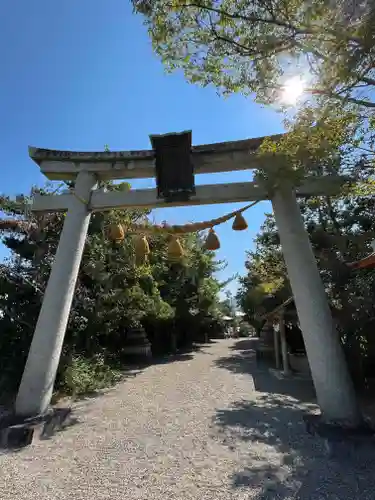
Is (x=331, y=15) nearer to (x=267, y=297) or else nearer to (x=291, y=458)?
(x=291, y=458)

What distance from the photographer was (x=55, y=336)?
4906 mm

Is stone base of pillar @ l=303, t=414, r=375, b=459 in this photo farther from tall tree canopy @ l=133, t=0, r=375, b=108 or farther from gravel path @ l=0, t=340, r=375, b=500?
tall tree canopy @ l=133, t=0, r=375, b=108

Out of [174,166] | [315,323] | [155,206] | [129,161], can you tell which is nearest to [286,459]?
[315,323]

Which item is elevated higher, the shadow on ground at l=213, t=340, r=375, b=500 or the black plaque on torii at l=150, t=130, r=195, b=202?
the black plaque on torii at l=150, t=130, r=195, b=202

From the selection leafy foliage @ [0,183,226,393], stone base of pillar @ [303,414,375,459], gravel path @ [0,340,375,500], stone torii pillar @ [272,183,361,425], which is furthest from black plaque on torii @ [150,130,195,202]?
stone base of pillar @ [303,414,375,459]

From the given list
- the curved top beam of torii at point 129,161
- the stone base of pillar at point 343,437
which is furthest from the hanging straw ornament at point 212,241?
the stone base of pillar at point 343,437

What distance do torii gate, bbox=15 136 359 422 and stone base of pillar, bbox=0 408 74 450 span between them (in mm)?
143

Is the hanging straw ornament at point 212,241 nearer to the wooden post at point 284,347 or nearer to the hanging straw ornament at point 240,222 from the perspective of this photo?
the hanging straw ornament at point 240,222

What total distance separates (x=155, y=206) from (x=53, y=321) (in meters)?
2.60

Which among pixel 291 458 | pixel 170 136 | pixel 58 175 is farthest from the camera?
pixel 58 175

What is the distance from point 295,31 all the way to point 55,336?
522 centimetres

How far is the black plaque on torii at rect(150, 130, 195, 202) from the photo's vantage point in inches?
213

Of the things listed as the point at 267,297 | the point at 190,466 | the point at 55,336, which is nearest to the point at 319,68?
the point at 190,466

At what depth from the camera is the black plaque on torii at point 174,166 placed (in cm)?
541
